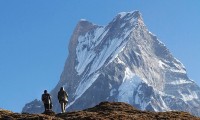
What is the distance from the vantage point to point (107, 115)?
38.9 metres

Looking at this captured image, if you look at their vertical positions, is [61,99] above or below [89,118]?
above

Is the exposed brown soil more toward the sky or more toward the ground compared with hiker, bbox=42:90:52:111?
more toward the ground

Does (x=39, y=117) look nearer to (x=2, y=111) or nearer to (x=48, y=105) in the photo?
(x=2, y=111)

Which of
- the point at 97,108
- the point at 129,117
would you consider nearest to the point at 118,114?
the point at 129,117

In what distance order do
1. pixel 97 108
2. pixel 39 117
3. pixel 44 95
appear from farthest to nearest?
pixel 44 95 < pixel 97 108 < pixel 39 117

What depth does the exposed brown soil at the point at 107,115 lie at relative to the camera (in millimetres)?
37412

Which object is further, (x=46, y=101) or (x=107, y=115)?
(x=46, y=101)

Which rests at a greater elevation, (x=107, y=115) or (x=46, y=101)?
(x=46, y=101)

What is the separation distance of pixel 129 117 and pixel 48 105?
1008cm

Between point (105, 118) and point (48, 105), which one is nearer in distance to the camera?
point (105, 118)

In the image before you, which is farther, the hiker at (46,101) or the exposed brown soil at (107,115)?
the hiker at (46,101)

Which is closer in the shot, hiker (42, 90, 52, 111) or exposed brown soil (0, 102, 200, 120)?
exposed brown soil (0, 102, 200, 120)

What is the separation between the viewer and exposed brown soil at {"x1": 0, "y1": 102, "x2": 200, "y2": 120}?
123 feet

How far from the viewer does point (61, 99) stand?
48719 mm
